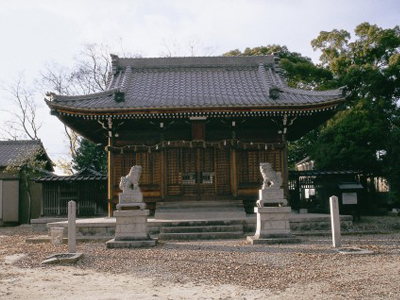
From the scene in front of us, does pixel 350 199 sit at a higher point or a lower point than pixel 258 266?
higher

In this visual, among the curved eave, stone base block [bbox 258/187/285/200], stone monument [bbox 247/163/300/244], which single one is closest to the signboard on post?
the curved eave

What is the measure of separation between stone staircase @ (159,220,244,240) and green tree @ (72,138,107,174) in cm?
1486

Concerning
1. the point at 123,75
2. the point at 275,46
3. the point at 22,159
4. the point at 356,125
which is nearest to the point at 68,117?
the point at 123,75

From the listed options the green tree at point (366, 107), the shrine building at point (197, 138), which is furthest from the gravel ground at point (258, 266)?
the green tree at point (366, 107)

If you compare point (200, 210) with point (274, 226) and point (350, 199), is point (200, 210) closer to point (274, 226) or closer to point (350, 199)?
point (274, 226)

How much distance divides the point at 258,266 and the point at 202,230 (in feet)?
17.0

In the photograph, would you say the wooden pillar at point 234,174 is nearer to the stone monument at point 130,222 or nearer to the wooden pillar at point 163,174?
the wooden pillar at point 163,174

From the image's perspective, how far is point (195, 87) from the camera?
17562mm

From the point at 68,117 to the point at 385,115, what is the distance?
16747 millimetres

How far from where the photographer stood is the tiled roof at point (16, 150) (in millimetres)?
22594

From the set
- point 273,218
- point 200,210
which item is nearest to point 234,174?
point 200,210

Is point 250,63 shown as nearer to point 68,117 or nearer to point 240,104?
point 240,104

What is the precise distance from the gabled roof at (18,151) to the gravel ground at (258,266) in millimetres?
12320

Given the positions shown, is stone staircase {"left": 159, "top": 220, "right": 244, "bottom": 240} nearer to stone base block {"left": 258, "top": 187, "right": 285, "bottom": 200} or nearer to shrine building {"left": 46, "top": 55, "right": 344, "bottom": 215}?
stone base block {"left": 258, "top": 187, "right": 285, "bottom": 200}
